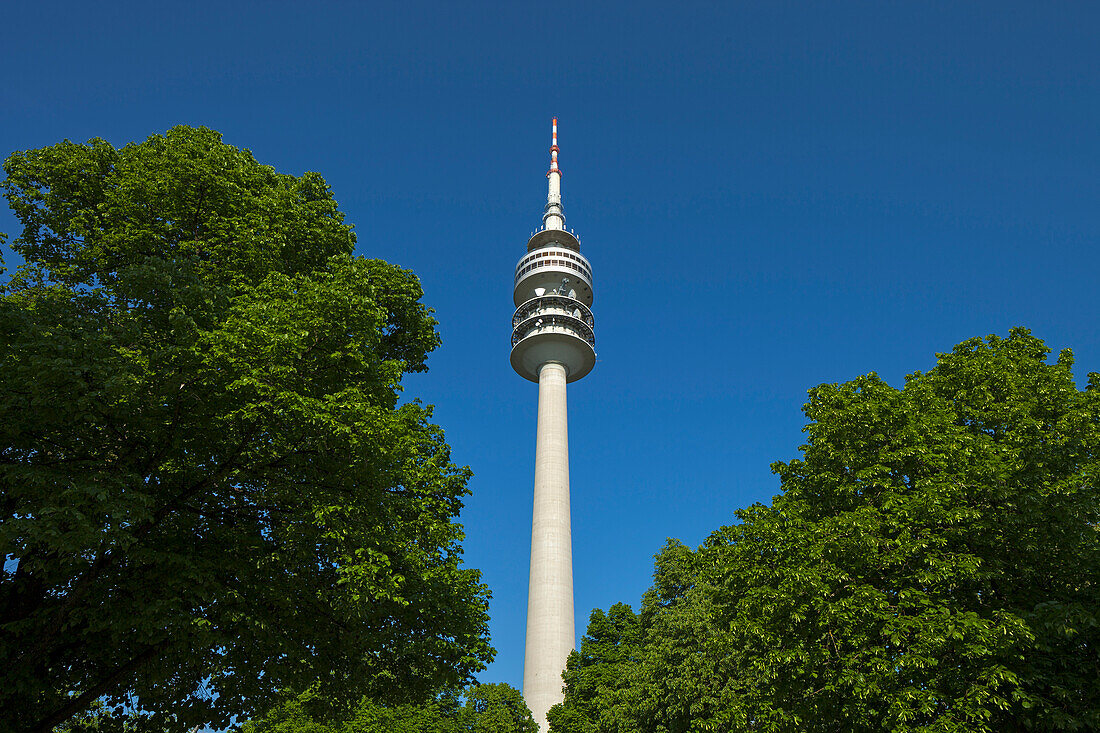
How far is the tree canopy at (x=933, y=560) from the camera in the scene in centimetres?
1659

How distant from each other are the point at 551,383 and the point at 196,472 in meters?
62.9

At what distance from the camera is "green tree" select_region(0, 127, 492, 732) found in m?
14.4

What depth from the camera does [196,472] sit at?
16.1 meters

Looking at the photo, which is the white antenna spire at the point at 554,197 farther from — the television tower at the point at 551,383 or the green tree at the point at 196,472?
the green tree at the point at 196,472

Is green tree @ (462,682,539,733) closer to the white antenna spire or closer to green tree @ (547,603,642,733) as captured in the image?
green tree @ (547,603,642,733)

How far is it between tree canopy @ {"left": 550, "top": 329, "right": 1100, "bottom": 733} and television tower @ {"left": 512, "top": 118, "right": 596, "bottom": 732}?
44.2 meters

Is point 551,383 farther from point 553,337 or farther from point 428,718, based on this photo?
point 428,718

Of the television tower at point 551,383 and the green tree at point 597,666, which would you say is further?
the television tower at point 551,383

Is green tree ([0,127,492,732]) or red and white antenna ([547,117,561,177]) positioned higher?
red and white antenna ([547,117,561,177])

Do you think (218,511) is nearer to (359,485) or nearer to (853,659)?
(359,485)

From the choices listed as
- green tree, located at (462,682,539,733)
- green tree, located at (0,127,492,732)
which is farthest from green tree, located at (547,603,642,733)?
green tree, located at (0,127,492,732)

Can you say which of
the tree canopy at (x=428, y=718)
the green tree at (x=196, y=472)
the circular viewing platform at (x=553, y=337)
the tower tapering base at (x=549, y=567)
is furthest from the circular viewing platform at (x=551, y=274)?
the green tree at (x=196, y=472)

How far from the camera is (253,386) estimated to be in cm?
1527

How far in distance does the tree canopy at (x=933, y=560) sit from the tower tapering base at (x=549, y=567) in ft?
143
